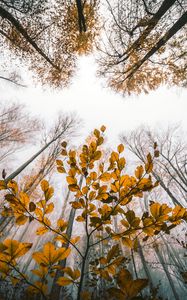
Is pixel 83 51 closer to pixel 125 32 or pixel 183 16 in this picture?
pixel 125 32

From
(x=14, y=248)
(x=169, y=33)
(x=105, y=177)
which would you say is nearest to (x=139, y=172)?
(x=105, y=177)

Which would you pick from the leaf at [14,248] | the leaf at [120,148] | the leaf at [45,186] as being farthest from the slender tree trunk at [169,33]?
the leaf at [14,248]

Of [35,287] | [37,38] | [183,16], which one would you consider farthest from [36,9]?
[35,287]

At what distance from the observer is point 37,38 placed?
554 cm

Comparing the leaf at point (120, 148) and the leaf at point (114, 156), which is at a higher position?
the leaf at point (120, 148)

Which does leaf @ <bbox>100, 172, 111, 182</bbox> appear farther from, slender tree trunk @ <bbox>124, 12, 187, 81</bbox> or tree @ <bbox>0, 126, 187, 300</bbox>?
slender tree trunk @ <bbox>124, 12, 187, 81</bbox>

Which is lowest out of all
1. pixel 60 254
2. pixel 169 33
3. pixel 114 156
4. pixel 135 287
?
pixel 135 287

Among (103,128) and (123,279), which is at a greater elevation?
(103,128)

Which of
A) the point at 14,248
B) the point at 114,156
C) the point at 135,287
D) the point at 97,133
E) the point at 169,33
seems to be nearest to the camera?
the point at 135,287

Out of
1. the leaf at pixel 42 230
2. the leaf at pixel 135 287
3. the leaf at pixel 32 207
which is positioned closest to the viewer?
the leaf at pixel 135 287

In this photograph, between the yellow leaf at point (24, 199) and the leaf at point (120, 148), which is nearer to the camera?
the yellow leaf at point (24, 199)

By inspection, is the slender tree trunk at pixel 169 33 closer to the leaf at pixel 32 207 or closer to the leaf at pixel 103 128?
the leaf at pixel 103 128

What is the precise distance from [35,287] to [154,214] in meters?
0.54

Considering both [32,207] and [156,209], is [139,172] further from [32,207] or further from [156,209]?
[32,207]
